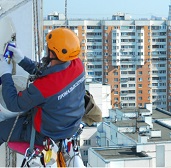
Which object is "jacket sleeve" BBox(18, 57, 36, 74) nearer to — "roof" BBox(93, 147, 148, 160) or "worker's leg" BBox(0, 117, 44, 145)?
"worker's leg" BBox(0, 117, 44, 145)

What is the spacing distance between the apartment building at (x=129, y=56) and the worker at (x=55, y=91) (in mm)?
24095

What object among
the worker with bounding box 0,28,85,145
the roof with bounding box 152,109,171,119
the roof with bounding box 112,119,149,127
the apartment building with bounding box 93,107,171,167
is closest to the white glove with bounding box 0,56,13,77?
the worker with bounding box 0,28,85,145

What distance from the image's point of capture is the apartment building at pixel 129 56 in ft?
84.5

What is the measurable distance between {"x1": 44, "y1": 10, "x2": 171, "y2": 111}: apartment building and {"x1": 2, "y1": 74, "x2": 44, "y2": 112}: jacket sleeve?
2414 centimetres

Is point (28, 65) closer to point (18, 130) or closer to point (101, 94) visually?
point (18, 130)

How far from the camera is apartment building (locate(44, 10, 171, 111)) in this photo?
25766 millimetres

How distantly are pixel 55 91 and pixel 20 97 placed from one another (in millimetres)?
107

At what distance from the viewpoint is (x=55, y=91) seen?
1377 millimetres

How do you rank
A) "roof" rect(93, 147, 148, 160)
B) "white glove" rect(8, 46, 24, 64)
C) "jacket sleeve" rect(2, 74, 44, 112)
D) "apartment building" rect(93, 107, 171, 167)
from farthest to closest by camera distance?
"roof" rect(93, 147, 148, 160) → "apartment building" rect(93, 107, 171, 167) → "white glove" rect(8, 46, 24, 64) → "jacket sleeve" rect(2, 74, 44, 112)

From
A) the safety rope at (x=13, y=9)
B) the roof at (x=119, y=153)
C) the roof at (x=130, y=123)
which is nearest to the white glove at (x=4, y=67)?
the safety rope at (x=13, y=9)

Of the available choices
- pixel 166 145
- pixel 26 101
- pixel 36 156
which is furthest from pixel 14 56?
pixel 166 145

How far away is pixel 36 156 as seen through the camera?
149 centimetres

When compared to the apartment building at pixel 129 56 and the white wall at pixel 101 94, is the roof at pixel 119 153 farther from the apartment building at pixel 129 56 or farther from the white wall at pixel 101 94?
the apartment building at pixel 129 56

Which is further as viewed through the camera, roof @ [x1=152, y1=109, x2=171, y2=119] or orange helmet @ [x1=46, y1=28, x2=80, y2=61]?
roof @ [x1=152, y1=109, x2=171, y2=119]
